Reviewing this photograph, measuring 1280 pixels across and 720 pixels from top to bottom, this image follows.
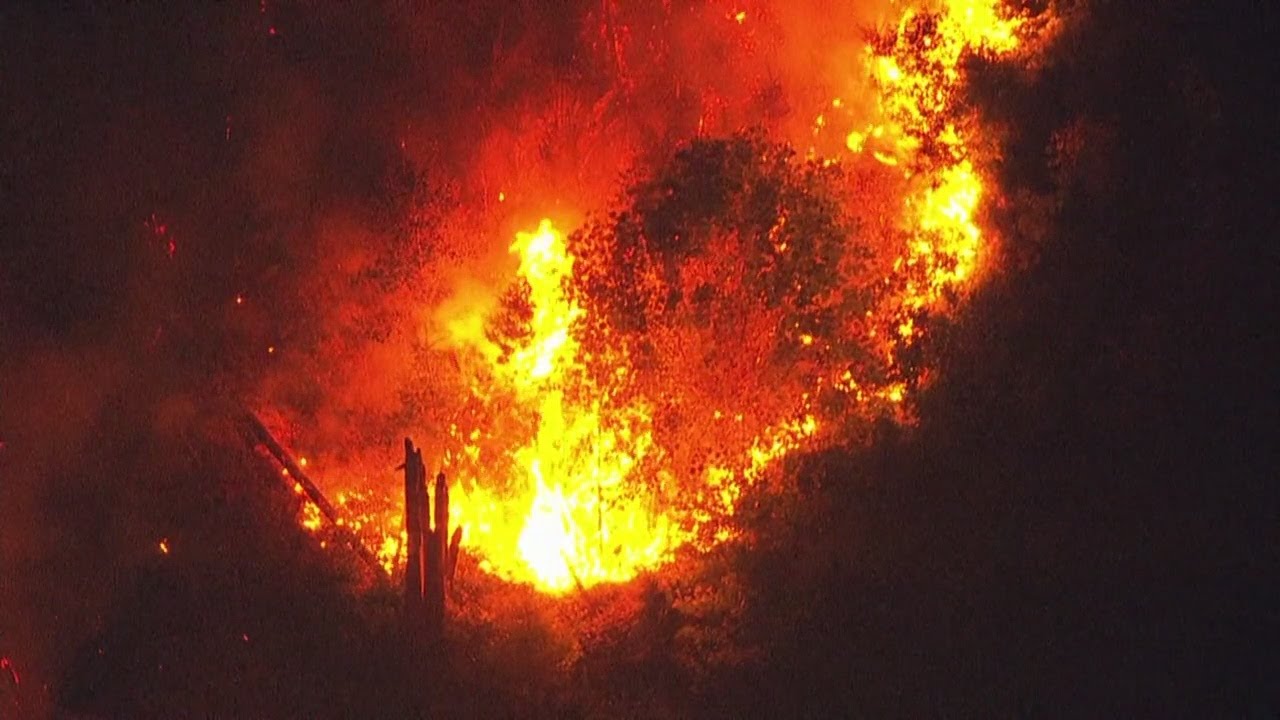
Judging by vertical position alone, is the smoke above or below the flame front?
above

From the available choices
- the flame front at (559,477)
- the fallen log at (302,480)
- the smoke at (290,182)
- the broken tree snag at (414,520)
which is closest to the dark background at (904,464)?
the smoke at (290,182)

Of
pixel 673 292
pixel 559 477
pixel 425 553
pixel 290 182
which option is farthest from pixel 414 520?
pixel 290 182

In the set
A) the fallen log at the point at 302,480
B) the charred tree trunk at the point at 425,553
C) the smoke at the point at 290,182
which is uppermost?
the smoke at the point at 290,182

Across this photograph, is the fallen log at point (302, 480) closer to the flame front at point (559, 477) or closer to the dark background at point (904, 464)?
the dark background at point (904, 464)

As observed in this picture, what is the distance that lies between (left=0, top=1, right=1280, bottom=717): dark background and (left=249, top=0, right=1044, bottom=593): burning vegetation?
27.5 inches

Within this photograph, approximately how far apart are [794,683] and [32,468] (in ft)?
30.8

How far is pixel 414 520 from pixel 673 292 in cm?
359

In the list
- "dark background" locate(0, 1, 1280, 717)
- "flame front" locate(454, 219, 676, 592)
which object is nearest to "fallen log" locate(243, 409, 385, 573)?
"dark background" locate(0, 1, 1280, 717)

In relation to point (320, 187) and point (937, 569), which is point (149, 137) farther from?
point (937, 569)

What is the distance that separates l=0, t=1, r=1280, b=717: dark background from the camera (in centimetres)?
1287

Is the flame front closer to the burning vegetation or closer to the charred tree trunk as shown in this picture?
the burning vegetation

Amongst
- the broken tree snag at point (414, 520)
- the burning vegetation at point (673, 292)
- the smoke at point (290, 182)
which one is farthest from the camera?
the smoke at point (290, 182)

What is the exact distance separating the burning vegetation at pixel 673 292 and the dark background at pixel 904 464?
70 centimetres

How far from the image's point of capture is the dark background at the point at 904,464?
42.2 ft
